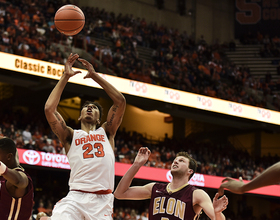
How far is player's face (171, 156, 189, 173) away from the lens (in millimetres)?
4703

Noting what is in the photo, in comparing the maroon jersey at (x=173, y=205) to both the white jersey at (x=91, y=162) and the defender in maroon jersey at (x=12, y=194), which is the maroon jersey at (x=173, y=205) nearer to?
the white jersey at (x=91, y=162)

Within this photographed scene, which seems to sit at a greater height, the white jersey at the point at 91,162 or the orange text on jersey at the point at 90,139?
the orange text on jersey at the point at 90,139

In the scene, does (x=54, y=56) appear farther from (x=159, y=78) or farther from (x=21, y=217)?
(x=21, y=217)

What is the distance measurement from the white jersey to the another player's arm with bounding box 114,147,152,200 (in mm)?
129

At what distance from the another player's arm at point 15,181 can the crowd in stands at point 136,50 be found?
1140 centimetres

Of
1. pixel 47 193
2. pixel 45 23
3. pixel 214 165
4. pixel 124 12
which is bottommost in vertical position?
pixel 47 193

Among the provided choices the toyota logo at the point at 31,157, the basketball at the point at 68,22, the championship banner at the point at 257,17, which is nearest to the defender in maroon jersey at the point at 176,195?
the basketball at the point at 68,22

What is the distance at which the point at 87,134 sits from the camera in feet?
15.9

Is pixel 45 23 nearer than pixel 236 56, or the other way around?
Answer: pixel 45 23

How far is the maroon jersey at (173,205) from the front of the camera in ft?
14.5

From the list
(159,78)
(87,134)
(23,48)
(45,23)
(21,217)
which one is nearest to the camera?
(21,217)

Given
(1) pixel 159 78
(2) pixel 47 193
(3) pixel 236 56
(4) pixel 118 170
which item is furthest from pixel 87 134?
(3) pixel 236 56

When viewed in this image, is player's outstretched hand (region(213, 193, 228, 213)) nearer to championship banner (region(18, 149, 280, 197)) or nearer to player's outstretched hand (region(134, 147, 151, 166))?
player's outstretched hand (region(134, 147, 151, 166))

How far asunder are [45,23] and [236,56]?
48.8ft
